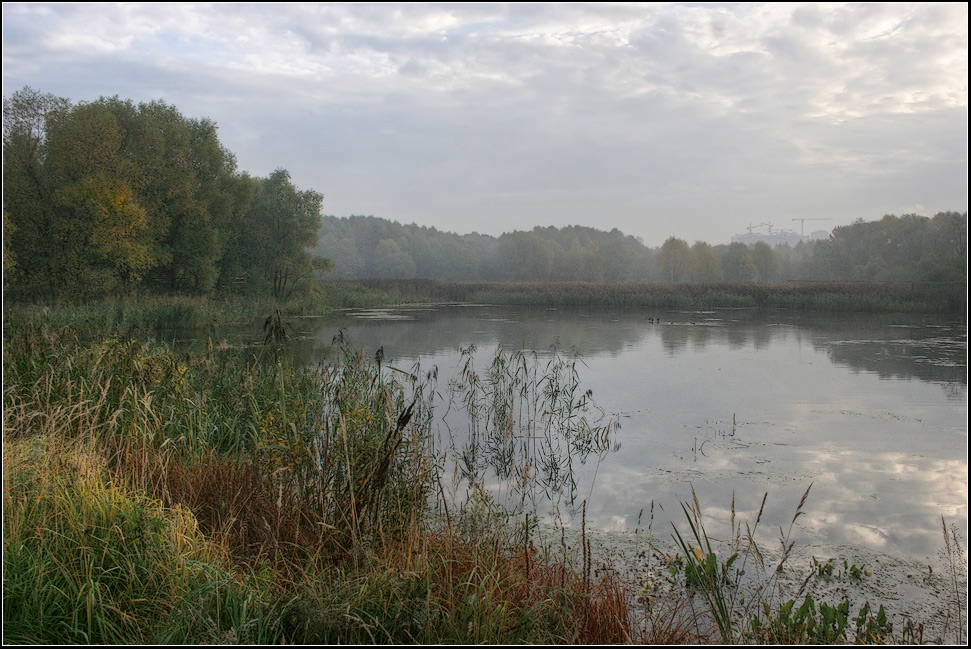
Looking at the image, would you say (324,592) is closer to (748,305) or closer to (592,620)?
(592,620)

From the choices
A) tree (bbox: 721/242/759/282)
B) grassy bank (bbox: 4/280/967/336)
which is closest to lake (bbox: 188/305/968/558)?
grassy bank (bbox: 4/280/967/336)

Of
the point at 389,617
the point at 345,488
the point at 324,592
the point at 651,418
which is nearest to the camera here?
the point at 389,617

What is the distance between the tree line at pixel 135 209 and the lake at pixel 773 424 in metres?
8.04

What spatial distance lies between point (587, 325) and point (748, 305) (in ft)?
51.4

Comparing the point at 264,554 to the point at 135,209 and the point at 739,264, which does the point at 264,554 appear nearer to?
the point at 135,209

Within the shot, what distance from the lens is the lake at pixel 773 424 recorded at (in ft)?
17.0

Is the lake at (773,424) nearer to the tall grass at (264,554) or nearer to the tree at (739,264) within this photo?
the tall grass at (264,554)

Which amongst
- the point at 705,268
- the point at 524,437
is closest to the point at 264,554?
the point at 524,437

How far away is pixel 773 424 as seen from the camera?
26.6ft

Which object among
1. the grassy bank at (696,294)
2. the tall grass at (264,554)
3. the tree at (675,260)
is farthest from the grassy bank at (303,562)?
the tree at (675,260)

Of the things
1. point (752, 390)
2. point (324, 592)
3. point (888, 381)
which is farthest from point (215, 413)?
point (888, 381)

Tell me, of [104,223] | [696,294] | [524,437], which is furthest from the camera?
[696,294]

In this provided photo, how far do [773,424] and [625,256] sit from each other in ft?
239

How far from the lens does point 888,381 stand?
1115 cm
